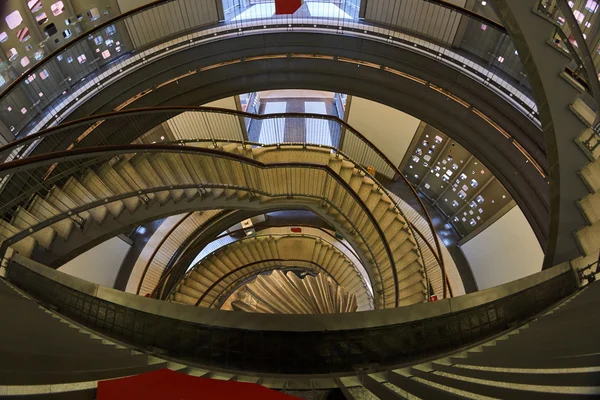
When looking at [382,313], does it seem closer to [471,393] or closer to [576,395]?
[471,393]

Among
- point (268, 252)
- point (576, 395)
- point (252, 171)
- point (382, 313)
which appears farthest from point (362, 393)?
point (268, 252)

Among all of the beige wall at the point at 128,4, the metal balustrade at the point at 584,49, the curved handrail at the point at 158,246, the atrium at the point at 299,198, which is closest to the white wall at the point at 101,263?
the atrium at the point at 299,198

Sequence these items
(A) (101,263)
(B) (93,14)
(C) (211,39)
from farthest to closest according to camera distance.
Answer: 1. (A) (101,263)
2. (C) (211,39)
3. (B) (93,14)

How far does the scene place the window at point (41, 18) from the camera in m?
6.50

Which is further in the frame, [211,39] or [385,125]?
[385,125]

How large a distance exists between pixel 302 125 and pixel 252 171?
166 inches

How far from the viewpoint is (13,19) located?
Result: 6133mm

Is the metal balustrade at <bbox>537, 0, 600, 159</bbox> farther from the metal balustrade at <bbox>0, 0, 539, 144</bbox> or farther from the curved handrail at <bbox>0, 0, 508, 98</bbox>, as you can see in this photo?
the metal balustrade at <bbox>0, 0, 539, 144</bbox>

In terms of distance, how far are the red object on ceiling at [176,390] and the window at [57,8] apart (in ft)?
23.1

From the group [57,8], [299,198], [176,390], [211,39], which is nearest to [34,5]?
[57,8]

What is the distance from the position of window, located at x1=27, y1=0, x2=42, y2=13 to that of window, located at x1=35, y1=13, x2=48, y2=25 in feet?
0.33

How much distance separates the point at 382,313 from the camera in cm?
299

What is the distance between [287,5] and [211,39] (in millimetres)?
1743

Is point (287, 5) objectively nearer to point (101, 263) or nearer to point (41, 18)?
point (41, 18)
